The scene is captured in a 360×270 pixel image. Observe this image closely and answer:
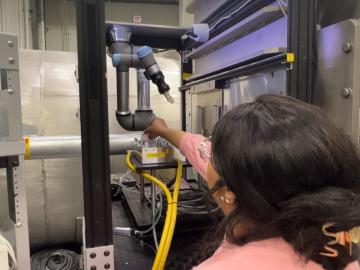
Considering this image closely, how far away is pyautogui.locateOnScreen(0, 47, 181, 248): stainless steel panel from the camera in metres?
2.11

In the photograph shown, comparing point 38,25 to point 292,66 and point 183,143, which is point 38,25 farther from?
point 292,66

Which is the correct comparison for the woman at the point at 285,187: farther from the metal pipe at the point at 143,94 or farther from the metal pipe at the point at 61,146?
the metal pipe at the point at 61,146

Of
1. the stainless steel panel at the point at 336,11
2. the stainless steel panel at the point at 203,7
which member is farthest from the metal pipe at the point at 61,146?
the stainless steel panel at the point at 336,11

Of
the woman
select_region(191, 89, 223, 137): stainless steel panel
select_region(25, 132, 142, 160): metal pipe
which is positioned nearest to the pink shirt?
the woman

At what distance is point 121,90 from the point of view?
1.24m

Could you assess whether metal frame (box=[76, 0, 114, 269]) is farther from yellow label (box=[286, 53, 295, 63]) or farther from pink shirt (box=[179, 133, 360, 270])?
yellow label (box=[286, 53, 295, 63])

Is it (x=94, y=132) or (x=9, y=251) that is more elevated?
(x=94, y=132)

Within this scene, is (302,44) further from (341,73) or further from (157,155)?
(157,155)

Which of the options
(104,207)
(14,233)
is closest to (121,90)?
(104,207)

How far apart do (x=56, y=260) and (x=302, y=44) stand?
1.91 meters

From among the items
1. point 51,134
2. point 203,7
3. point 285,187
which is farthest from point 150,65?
point 51,134

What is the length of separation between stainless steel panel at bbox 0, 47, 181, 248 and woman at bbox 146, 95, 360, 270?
1.75 m

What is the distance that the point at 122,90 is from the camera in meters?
1.24

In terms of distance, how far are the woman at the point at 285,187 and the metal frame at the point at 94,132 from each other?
1.55 feet
